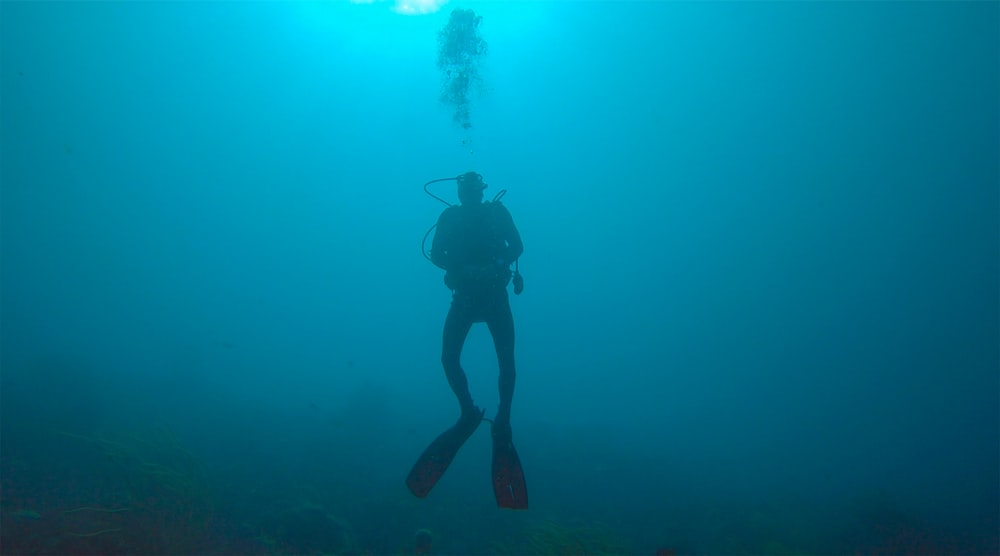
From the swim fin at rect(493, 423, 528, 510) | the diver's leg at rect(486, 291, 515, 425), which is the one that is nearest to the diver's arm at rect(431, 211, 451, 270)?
the diver's leg at rect(486, 291, 515, 425)

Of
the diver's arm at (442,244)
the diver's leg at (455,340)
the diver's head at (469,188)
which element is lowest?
the diver's leg at (455,340)

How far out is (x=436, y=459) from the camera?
17.8 feet

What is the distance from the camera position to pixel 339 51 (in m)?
63.9

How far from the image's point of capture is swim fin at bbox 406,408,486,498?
5418 mm

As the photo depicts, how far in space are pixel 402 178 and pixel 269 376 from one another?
6632 centimetres

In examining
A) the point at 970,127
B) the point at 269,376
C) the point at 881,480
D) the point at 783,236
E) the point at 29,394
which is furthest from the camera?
the point at 783,236

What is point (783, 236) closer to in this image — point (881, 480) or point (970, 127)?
point (970, 127)

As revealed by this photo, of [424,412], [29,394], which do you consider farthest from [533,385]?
[29,394]

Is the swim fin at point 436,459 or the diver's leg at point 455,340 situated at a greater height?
the diver's leg at point 455,340

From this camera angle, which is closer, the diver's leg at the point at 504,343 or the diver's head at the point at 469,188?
the diver's leg at the point at 504,343

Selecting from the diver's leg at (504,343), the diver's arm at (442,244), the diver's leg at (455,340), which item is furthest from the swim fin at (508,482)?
the diver's arm at (442,244)

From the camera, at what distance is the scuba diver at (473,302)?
5.45 m

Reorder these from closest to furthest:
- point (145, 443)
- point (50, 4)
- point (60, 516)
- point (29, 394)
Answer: point (60, 516) < point (145, 443) < point (29, 394) < point (50, 4)

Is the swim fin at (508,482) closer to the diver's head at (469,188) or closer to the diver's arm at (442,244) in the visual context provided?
the diver's arm at (442,244)
